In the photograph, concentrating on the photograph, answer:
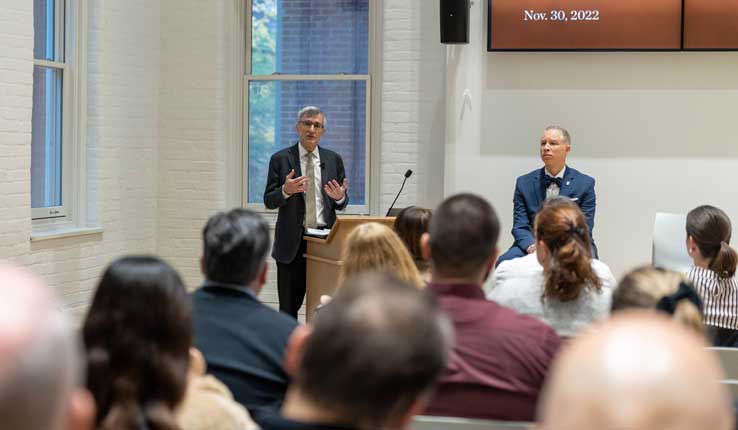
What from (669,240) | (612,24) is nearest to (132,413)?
(669,240)

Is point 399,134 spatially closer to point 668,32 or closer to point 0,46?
point 668,32

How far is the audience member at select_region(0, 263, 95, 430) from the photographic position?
853mm

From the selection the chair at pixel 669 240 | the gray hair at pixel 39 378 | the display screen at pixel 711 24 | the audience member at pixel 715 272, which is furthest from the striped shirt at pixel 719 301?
the gray hair at pixel 39 378

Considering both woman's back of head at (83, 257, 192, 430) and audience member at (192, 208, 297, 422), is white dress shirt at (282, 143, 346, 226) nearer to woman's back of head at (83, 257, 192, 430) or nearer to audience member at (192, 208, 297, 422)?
audience member at (192, 208, 297, 422)

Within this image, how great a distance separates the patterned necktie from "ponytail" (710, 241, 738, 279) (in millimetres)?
2844

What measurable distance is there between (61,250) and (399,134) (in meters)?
Answer: 2.45

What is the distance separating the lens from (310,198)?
6.34m

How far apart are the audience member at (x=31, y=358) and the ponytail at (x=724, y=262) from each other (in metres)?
3.36

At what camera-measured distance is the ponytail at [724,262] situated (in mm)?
3914

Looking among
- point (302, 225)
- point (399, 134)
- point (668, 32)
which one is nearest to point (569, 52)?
point (668, 32)

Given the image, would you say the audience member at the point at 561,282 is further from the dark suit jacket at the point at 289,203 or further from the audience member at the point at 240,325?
the dark suit jacket at the point at 289,203

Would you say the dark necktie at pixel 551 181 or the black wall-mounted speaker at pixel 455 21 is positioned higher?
the black wall-mounted speaker at pixel 455 21

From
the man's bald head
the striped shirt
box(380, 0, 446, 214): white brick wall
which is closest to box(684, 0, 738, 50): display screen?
box(380, 0, 446, 214): white brick wall

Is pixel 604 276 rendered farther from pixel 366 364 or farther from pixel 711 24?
pixel 711 24
